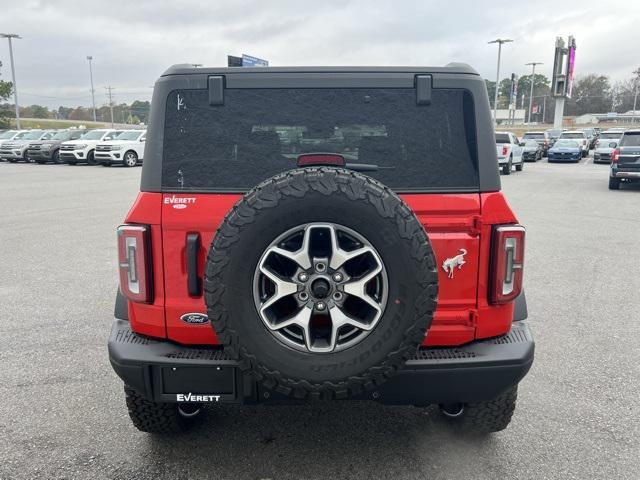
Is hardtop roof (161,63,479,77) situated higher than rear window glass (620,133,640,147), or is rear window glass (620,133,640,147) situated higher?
hardtop roof (161,63,479,77)

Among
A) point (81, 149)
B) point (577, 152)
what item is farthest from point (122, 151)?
point (577, 152)

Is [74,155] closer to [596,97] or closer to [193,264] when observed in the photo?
[193,264]

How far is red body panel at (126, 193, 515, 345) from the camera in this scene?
2.55 metres

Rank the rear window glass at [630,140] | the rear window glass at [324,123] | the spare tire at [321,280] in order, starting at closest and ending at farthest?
the spare tire at [321,280] < the rear window glass at [324,123] < the rear window glass at [630,140]

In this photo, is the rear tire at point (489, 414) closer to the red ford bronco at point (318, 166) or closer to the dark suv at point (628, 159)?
the red ford bronco at point (318, 166)

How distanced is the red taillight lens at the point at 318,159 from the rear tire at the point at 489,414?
5.24 feet

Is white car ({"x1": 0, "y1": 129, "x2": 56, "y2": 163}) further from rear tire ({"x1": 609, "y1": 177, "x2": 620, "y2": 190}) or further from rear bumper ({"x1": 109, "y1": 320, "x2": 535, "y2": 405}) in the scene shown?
rear bumper ({"x1": 109, "y1": 320, "x2": 535, "y2": 405})

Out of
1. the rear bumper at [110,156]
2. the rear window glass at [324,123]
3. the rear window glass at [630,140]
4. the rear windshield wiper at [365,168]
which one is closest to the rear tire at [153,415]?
the rear window glass at [324,123]

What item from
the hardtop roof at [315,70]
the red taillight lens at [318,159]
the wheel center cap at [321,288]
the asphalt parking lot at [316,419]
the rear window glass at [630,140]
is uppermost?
the hardtop roof at [315,70]

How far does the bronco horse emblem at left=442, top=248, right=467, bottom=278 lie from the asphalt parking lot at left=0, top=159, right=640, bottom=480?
1126mm

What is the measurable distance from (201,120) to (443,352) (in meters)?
1.65

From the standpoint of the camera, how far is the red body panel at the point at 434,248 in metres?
2.55

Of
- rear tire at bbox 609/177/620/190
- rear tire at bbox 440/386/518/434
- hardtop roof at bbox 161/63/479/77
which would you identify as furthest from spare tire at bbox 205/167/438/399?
rear tire at bbox 609/177/620/190

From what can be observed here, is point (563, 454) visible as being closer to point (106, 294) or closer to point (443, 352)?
point (443, 352)
